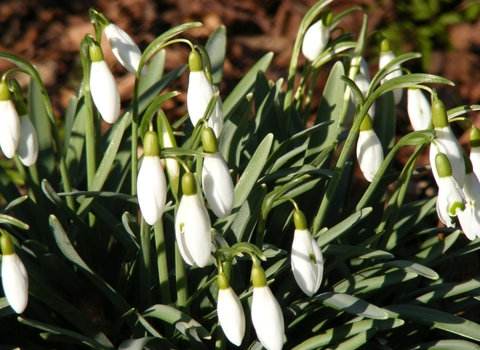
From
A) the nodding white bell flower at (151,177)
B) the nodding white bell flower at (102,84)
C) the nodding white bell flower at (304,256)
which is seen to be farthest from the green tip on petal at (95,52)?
the nodding white bell flower at (304,256)

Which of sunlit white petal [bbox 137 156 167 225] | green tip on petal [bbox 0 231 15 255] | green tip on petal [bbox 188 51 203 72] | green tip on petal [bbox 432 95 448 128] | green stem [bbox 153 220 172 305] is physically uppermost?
green tip on petal [bbox 188 51 203 72]

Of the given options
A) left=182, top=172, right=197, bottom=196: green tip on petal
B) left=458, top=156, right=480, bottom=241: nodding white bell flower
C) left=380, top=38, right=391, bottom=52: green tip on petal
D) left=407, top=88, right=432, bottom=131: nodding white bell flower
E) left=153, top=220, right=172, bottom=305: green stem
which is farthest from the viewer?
left=380, top=38, right=391, bottom=52: green tip on petal

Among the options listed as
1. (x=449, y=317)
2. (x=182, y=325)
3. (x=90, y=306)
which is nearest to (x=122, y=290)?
(x=90, y=306)

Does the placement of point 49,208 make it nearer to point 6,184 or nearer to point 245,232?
point 6,184

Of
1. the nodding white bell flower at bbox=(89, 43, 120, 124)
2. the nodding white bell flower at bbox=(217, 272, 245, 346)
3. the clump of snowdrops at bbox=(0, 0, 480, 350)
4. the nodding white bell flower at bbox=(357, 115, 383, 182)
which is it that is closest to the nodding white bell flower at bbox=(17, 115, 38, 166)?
the clump of snowdrops at bbox=(0, 0, 480, 350)

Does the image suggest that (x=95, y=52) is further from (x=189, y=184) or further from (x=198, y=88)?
(x=189, y=184)

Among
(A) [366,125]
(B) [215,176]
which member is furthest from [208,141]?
(A) [366,125]

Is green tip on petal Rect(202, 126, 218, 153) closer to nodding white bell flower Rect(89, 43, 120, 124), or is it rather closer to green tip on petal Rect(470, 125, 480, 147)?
nodding white bell flower Rect(89, 43, 120, 124)

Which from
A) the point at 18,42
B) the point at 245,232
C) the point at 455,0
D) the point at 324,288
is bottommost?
the point at 324,288
